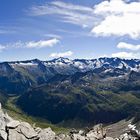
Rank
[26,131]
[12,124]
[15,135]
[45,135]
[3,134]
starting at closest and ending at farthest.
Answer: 1. [3,134]
2. [15,135]
3. [26,131]
4. [12,124]
5. [45,135]

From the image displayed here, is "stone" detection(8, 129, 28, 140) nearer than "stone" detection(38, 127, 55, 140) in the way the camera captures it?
Yes

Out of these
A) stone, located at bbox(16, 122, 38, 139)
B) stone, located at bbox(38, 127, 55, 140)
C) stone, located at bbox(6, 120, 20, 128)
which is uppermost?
stone, located at bbox(6, 120, 20, 128)

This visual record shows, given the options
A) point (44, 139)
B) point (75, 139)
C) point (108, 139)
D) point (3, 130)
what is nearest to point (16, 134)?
point (3, 130)

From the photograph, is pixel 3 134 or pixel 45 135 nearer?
pixel 3 134

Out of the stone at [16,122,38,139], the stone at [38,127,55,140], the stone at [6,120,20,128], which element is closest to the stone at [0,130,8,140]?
the stone at [6,120,20,128]

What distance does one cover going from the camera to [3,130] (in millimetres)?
63188

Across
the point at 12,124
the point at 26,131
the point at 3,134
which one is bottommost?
the point at 3,134

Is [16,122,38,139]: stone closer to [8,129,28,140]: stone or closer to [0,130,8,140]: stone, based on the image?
[8,129,28,140]: stone

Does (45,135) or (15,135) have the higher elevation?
(15,135)

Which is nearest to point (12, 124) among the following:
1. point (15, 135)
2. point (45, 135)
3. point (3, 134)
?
point (15, 135)

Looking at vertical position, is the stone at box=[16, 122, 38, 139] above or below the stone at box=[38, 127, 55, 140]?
above

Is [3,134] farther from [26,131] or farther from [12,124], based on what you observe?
[26,131]

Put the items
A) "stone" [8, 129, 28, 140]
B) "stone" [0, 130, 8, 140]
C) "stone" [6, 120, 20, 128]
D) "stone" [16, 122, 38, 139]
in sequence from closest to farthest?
"stone" [0, 130, 8, 140], "stone" [8, 129, 28, 140], "stone" [16, 122, 38, 139], "stone" [6, 120, 20, 128]

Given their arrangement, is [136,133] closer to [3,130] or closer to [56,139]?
[56,139]
